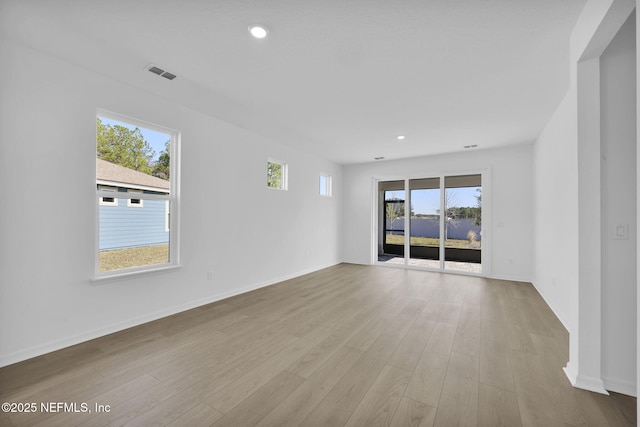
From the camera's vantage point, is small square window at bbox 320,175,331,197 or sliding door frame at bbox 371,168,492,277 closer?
sliding door frame at bbox 371,168,492,277

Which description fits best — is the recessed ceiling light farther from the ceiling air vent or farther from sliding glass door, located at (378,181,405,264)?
sliding glass door, located at (378,181,405,264)

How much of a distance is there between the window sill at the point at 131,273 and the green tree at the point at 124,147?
46.8 inches

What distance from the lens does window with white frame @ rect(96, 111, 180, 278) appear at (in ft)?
9.42

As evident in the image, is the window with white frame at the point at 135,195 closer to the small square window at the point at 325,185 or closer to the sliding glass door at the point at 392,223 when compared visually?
the small square window at the point at 325,185

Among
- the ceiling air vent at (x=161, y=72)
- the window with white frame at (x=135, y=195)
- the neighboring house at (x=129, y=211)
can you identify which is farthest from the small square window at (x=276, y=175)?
the ceiling air vent at (x=161, y=72)

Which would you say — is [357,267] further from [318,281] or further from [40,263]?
[40,263]

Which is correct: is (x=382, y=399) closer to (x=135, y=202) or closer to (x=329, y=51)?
(x=329, y=51)

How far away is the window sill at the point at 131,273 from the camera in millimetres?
2750

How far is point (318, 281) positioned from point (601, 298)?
402 cm

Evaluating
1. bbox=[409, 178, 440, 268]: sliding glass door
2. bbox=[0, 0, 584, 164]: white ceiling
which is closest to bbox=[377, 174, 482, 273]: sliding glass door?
bbox=[409, 178, 440, 268]: sliding glass door

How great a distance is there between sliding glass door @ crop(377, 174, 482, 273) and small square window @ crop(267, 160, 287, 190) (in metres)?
2.88

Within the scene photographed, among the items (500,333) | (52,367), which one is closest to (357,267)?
(500,333)

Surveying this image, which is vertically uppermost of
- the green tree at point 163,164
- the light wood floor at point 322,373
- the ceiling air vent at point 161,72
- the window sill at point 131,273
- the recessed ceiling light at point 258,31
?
the ceiling air vent at point 161,72

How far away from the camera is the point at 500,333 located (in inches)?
115
